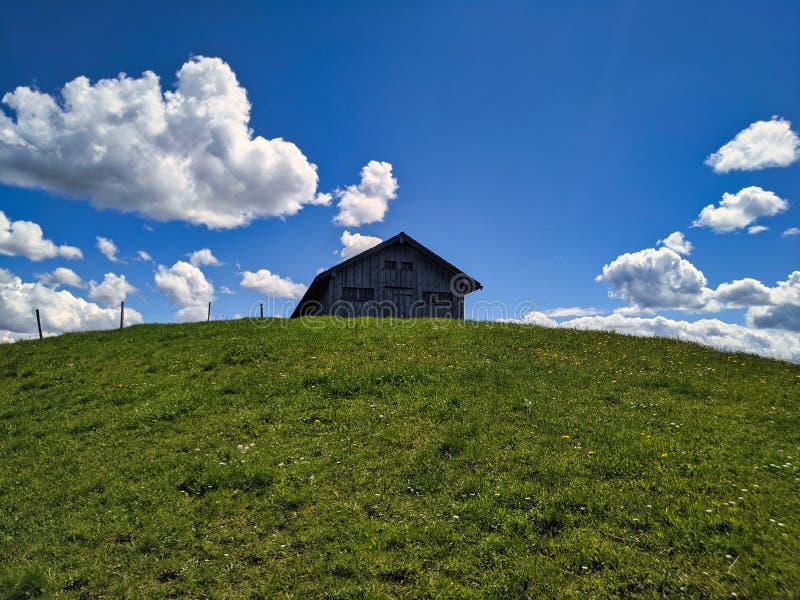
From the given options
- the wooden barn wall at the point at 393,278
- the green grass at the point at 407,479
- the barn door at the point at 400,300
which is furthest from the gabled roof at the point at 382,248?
the green grass at the point at 407,479

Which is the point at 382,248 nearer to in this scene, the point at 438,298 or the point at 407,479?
the point at 438,298

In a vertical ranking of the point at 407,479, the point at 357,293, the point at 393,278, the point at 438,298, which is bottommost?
the point at 407,479

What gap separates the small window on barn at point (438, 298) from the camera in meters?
35.2

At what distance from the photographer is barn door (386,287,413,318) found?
34250 mm

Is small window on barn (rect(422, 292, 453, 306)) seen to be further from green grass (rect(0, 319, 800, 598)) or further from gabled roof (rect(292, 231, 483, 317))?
green grass (rect(0, 319, 800, 598))

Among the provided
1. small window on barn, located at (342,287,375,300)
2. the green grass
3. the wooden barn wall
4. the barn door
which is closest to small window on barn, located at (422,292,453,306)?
the wooden barn wall

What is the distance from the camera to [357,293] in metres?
33.8

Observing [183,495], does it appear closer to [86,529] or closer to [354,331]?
[86,529]

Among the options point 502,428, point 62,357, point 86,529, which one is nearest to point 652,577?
point 502,428

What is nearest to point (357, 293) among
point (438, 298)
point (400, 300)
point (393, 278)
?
point (393, 278)

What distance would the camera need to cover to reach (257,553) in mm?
7398

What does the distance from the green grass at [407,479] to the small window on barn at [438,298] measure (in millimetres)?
17606

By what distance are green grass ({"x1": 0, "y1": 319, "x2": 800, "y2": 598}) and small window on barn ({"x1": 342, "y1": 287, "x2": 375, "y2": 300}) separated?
1585cm

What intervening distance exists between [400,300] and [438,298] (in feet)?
10.5
